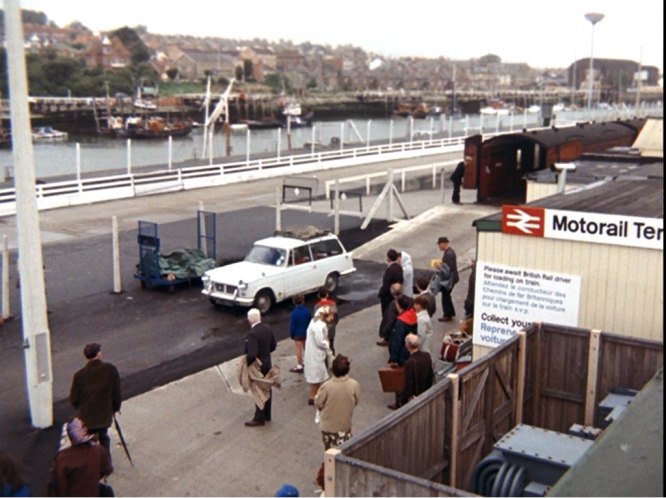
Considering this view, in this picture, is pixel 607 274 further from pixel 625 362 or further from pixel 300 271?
pixel 300 271

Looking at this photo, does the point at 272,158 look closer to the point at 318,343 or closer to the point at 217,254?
the point at 217,254

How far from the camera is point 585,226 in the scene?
992cm

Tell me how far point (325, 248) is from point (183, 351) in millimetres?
4767

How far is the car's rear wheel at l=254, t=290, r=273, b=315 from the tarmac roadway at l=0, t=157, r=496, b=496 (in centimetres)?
22

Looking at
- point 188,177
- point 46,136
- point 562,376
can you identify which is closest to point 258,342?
point 562,376

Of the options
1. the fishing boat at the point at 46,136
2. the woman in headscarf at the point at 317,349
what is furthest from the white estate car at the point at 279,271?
the fishing boat at the point at 46,136

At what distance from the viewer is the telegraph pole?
31.2ft

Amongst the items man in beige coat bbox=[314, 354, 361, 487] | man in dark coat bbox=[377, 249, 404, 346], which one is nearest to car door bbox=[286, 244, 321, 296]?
man in dark coat bbox=[377, 249, 404, 346]

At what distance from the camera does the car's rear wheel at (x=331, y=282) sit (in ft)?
57.1

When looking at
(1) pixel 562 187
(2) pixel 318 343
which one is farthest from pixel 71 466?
(1) pixel 562 187

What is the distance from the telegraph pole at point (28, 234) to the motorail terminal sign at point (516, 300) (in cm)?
554

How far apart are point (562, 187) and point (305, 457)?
24.2 ft

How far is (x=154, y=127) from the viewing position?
9581 cm

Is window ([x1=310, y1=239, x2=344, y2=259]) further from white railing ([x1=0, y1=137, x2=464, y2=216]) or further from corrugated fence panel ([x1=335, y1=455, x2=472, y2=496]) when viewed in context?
corrugated fence panel ([x1=335, y1=455, x2=472, y2=496])
